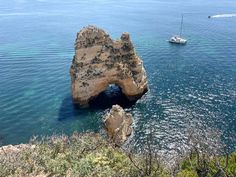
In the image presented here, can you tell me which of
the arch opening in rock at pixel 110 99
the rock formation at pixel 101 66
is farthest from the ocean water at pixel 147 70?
the rock formation at pixel 101 66

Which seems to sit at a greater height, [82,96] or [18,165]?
[18,165]

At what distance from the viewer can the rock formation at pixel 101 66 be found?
58.5 metres

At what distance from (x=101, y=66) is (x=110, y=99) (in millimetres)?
6987

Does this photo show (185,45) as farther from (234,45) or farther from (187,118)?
(187,118)

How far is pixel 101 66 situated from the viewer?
2350 inches

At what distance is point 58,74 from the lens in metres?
73.1

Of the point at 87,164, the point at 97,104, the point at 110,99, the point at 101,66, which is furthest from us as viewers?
the point at 110,99

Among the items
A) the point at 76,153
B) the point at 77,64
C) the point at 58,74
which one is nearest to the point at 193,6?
the point at 58,74

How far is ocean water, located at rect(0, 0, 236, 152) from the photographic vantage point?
177ft

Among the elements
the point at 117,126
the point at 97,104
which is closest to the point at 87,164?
the point at 117,126

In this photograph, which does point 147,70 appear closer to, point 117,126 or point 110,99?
point 110,99

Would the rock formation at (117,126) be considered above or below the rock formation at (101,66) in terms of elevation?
below

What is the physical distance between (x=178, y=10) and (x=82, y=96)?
9194 cm

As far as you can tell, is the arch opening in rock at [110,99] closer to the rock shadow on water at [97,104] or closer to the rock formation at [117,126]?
the rock shadow on water at [97,104]
